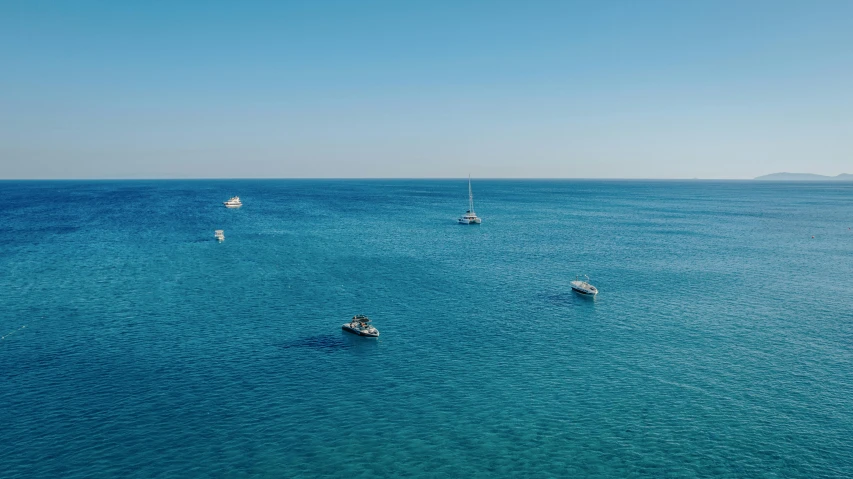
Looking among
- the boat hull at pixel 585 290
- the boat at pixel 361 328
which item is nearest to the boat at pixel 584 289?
the boat hull at pixel 585 290

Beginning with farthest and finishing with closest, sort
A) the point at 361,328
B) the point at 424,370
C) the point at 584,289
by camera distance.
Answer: the point at 584,289 → the point at 361,328 → the point at 424,370

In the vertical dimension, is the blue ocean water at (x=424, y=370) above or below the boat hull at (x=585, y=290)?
below

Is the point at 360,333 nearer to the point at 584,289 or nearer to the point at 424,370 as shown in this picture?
the point at 424,370

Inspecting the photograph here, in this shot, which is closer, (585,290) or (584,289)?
(585,290)

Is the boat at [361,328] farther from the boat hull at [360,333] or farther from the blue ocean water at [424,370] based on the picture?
the blue ocean water at [424,370]

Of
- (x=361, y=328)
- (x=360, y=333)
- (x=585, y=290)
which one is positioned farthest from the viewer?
(x=585, y=290)

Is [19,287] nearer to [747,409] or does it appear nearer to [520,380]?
[520,380]

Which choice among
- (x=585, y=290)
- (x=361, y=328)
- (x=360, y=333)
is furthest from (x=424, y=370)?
(x=585, y=290)

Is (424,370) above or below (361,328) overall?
below
